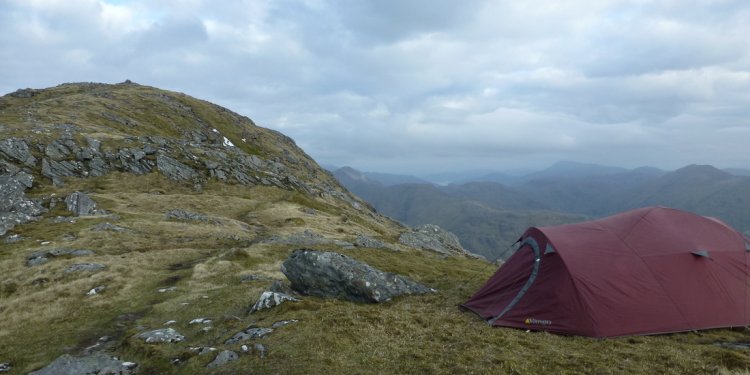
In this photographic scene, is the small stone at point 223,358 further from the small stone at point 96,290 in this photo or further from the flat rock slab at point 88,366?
the small stone at point 96,290

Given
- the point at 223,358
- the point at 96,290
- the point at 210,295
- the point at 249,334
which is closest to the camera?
the point at 223,358

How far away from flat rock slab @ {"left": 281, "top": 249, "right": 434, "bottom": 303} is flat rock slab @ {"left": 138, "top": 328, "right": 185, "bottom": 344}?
7370 mm

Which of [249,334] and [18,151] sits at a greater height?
[18,151]

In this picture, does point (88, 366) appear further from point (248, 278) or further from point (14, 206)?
point (14, 206)

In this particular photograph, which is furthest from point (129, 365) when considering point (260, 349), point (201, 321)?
point (260, 349)

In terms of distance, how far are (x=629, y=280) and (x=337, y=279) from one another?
1473cm

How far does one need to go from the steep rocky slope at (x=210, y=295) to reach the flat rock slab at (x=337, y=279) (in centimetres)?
11

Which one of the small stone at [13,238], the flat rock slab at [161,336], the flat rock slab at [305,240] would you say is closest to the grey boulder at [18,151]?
the small stone at [13,238]

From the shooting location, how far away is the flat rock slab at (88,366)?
638 inches

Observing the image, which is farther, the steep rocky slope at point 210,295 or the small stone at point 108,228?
the small stone at point 108,228

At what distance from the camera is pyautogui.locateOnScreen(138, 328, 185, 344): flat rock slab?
19202 millimetres

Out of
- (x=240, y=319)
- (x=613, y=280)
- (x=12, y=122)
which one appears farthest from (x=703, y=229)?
(x=12, y=122)

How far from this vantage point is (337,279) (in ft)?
81.8

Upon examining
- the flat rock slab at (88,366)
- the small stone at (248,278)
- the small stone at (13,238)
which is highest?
the small stone at (13,238)
